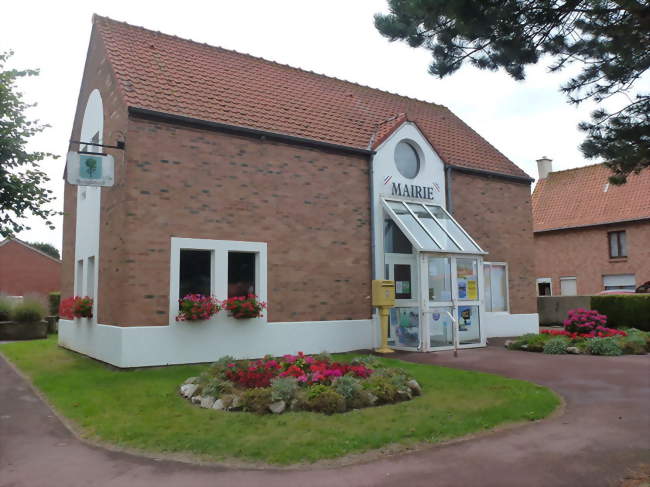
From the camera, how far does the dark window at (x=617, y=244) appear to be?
30078mm

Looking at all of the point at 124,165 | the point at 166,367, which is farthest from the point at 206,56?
the point at 166,367

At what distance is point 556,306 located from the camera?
23.4 meters

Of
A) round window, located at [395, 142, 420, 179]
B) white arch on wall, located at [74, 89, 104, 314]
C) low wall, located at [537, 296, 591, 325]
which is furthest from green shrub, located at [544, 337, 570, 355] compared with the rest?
white arch on wall, located at [74, 89, 104, 314]

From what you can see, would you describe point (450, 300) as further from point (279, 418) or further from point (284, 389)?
point (279, 418)

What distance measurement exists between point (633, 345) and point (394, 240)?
250 inches

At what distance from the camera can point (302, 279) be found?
13.3 m

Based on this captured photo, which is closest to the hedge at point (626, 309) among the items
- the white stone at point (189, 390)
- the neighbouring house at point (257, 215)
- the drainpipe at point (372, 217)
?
the neighbouring house at point (257, 215)

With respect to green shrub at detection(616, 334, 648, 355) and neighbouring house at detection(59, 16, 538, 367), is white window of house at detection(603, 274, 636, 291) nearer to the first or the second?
neighbouring house at detection(59, 16, 538, 367)

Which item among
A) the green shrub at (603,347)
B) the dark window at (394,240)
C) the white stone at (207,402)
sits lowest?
the white stone at (207,402)

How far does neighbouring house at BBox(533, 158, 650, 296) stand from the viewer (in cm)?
2928

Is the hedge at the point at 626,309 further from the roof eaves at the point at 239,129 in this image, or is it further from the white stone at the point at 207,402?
the white stone at the point at 207,402

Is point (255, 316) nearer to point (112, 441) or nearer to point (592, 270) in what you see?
point (112, 441)

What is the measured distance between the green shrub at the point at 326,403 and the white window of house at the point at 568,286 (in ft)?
93.2

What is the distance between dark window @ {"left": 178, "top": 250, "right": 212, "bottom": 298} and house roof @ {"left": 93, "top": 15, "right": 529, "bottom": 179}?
3.06 meters
